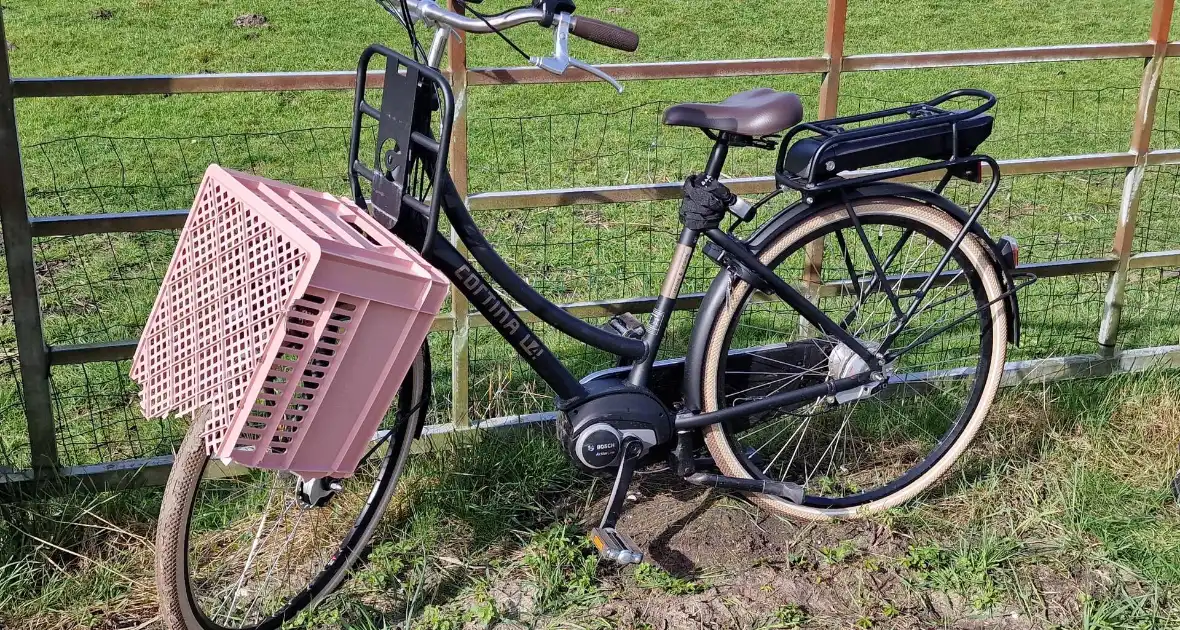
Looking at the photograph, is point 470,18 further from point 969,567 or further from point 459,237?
point 969,567

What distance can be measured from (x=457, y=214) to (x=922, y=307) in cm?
146

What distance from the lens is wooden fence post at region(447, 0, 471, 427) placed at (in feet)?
10.6

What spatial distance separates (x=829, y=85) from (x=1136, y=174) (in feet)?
4.17

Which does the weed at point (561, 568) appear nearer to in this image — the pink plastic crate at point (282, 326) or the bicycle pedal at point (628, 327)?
the bicycle pedal at point (628, 327)

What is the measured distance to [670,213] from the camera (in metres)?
6.27

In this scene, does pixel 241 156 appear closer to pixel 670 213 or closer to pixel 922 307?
pixel 670 213

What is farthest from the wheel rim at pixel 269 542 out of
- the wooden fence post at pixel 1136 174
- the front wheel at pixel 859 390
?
the wooden fence post at pixel 1136 174

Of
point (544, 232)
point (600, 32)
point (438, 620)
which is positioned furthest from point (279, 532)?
point (544, 232)

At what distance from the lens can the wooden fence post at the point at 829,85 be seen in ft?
11.7

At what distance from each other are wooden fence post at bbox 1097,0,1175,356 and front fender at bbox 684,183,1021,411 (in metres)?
1.02

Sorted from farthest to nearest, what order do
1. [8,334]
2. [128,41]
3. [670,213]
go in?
[128,41] < [670,213] < [8,334]

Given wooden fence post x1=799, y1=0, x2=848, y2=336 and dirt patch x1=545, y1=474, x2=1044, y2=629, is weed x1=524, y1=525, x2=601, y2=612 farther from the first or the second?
wooden fence post x1=799, y1=0, x2=848, y2=336

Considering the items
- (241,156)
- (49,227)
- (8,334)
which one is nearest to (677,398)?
(49,227)

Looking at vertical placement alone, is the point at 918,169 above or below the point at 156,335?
above
